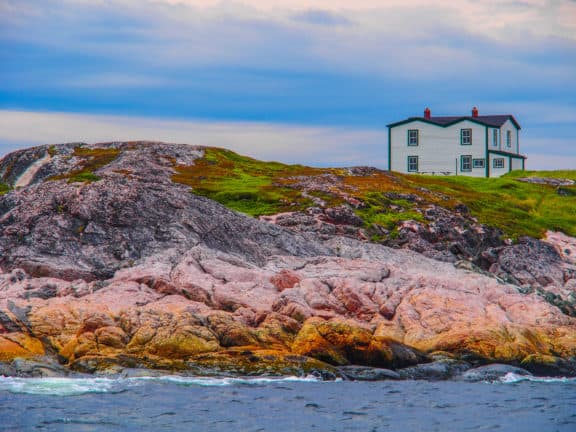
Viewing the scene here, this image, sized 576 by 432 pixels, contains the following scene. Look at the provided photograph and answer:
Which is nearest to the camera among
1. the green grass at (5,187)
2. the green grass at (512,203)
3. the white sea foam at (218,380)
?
the white sea foam at (218,380)

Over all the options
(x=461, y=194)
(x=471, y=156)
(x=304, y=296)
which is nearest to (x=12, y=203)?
(x=304, y=296)

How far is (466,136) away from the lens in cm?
9038

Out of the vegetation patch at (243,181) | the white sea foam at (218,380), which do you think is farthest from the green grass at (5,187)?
the white sea foam at (218,380)

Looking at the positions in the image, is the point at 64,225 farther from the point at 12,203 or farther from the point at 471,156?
the point at 471,156

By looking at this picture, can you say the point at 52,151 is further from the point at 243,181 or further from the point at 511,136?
the point at 511,136

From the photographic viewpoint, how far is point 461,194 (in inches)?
2611

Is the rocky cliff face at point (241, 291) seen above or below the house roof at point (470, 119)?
below

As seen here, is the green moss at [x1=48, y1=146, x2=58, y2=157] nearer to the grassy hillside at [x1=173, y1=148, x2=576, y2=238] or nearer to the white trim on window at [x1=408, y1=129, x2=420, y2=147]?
the grassy hillside at [x1=173, y1=148, x2=576, y2=238]

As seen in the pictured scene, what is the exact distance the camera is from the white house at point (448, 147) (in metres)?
90.2

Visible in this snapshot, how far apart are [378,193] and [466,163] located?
33.7 meters

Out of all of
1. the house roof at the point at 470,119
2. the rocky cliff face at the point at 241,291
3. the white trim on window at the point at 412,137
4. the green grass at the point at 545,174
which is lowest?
the rocky cliff face at the point at 241,291

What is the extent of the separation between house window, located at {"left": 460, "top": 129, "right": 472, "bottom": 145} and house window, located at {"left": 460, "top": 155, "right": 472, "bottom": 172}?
156 centimetres

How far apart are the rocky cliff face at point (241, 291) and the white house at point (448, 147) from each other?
36344 millimetres

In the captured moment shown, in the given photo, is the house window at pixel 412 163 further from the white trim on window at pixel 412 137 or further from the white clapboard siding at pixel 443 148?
the white trim on window at pixel 412 137
